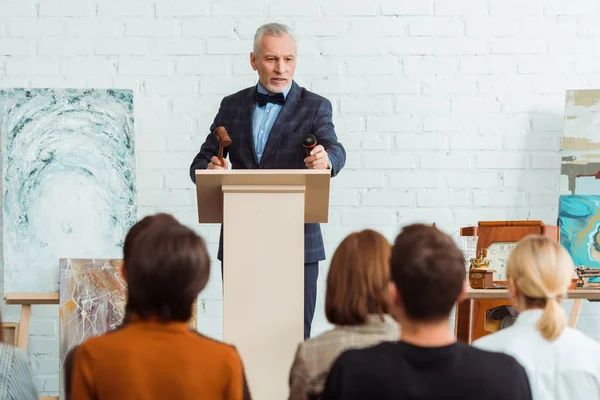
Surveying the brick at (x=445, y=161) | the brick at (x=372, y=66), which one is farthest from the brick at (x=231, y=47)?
Answer: the brick at (x=445, y=161)

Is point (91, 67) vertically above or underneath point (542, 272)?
above

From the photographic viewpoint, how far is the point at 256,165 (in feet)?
10.6

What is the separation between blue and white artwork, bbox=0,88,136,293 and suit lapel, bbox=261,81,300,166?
1.03 m

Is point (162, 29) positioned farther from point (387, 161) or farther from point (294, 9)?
point (387, 161)

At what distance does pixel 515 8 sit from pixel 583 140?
681 mm

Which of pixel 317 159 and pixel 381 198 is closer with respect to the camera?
pixel 317 159

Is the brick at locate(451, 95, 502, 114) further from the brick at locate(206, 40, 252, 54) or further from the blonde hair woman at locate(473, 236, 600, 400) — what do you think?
the blonde hair woman at locate(473, 236, 600, 400)

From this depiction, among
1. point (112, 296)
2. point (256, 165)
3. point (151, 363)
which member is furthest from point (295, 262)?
point (112, 296)

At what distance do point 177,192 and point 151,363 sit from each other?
7.95 feet

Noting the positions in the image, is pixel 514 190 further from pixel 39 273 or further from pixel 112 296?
pixel 39 273

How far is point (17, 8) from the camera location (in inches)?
161

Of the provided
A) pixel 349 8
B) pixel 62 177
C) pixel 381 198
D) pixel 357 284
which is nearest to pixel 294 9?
pixel 349 8

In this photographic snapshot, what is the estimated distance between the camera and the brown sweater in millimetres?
1720

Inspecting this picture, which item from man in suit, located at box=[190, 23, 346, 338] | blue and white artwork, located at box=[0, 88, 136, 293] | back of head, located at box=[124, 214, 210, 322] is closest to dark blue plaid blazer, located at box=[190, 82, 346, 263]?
man in suit, located at box=[190, 23, 346, 338]
